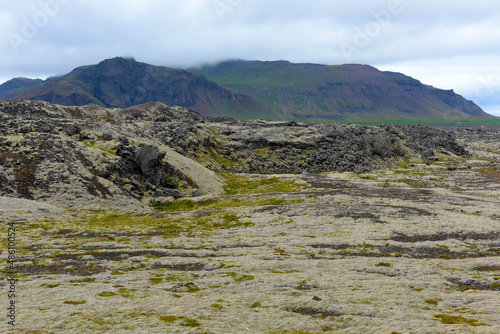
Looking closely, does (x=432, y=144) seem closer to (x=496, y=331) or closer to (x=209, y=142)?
(x=209, y=142)

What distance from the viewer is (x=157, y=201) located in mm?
79250

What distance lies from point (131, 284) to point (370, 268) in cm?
2625

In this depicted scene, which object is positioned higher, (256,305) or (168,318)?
(168,318)

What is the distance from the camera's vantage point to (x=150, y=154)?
283 feet

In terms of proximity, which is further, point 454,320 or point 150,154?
point 150,154

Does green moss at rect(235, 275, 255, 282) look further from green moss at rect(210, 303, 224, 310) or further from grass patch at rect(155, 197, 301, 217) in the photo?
grass patch at rect(155, 197, 301, 217)

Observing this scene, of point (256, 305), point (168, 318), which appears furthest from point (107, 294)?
point (256, 305)

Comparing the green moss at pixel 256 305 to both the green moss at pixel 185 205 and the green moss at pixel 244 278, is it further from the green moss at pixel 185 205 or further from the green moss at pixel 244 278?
the green moss at pixel 185 205

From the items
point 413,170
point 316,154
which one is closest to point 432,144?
point 413,170

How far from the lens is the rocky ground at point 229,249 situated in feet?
77.5

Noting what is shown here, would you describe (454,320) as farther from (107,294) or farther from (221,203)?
(221,203)

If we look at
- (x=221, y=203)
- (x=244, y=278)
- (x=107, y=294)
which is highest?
(x=221, y=203)

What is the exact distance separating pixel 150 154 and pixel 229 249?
50.6 m

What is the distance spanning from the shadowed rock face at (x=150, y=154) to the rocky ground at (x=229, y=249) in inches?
22.6
